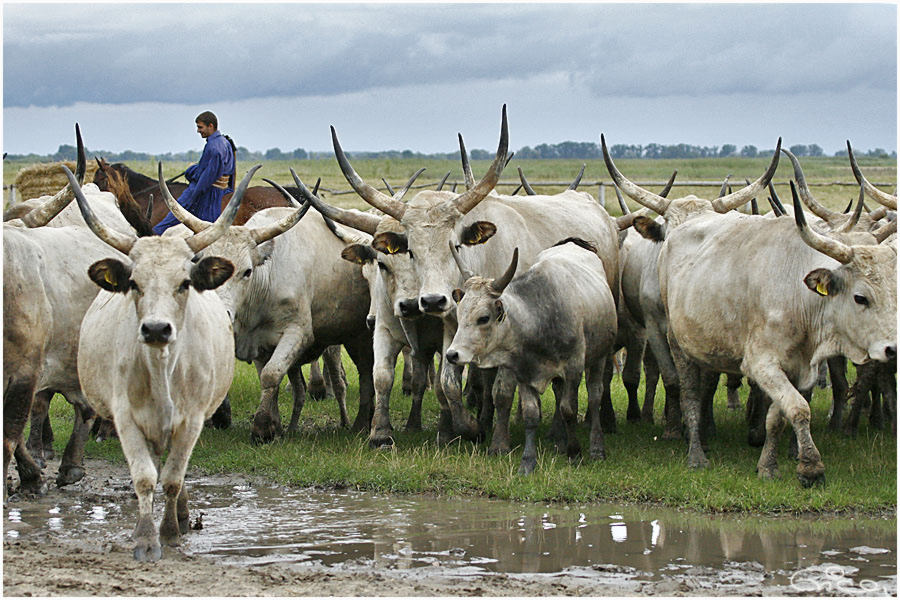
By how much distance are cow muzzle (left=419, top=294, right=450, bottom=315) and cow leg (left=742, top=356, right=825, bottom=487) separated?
2.36 meters

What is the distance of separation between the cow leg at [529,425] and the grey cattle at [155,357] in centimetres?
254

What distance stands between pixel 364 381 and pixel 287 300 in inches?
44.0

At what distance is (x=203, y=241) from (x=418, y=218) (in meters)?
3.01

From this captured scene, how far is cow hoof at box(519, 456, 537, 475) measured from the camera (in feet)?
30.0

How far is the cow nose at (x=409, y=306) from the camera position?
32.7 feet

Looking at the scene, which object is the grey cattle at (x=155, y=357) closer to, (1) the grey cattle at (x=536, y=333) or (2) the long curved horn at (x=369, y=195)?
(1) the grey cattle at (x=536, y=333)

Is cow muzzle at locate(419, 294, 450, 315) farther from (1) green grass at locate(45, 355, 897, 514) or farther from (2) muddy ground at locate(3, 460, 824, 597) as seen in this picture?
(2) muddy ground at locate(3, 460, 824, 597)

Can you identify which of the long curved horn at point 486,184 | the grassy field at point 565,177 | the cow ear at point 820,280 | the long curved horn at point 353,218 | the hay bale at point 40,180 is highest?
the grassy field at point 565,177

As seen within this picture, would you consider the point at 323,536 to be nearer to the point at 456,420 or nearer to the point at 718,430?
the point at 456,420

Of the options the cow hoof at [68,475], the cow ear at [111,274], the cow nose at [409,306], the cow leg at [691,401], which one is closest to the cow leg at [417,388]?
the cow nose at [409,306]

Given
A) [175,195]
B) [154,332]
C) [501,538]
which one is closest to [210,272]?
[154,332]

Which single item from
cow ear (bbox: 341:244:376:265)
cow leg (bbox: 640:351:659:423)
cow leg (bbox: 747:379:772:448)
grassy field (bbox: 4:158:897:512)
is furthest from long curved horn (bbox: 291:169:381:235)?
cow leg (bbox: 747:379:772:448)

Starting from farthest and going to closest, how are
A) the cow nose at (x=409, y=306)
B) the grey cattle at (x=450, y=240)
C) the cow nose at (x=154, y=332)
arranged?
the cow nose at (x=409, y=306), the grey cattle at (x=450, y=240), the cow nose at (x=154, y=332)

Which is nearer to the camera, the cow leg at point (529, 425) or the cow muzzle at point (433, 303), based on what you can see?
the cow leg at point (529, 425)
